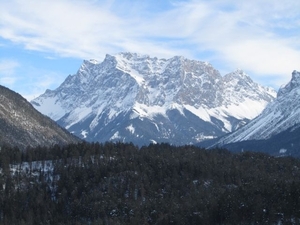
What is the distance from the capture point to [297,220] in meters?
174

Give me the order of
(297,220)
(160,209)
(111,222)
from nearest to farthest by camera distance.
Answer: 1. (297,220)
2. (111,222)
3. (160,209)

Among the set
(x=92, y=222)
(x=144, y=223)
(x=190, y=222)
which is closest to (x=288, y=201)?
(x=190, y=222)

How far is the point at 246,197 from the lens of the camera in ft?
651

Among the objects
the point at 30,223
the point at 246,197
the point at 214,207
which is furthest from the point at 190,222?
the point at 30,223

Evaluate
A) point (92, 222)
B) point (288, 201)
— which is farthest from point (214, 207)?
point (92, 222)

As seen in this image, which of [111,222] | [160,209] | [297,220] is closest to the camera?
[297,220]

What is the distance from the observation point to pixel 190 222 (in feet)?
616

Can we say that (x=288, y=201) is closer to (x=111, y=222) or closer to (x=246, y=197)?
(x=246, y=197)

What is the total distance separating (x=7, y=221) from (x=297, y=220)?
98.1m

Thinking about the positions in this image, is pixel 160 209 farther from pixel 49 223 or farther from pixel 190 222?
pixel 49 223

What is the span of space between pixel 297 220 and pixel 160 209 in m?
49.4

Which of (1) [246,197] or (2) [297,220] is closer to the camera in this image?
(2) [297,220]

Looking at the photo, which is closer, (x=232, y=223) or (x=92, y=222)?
(x=232, y=223)

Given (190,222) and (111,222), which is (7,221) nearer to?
(111,222)
